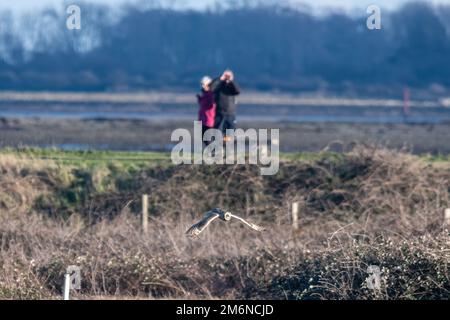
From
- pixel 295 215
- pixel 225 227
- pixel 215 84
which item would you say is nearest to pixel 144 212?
pixel 225 227

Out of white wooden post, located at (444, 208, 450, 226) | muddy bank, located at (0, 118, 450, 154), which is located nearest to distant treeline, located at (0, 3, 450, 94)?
muddy bank, located at (0, 118, 450, 154)

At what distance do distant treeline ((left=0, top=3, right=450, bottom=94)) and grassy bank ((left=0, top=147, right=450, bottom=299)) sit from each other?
43479 millimetres

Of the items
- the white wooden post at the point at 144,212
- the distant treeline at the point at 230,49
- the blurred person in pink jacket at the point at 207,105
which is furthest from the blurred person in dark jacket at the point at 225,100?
the distant treeline at the point at 230,49

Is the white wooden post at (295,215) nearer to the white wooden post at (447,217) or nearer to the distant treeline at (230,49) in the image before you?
the white wooden post at (447,217)

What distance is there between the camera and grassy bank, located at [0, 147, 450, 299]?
13.9m

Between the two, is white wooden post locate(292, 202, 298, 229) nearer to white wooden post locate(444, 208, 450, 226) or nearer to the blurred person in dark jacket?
white wooden post locate(444, 208, 450, 226)

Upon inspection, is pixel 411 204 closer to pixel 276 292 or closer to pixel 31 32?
pixel 276 292

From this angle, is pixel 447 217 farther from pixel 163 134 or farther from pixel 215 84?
pixel 163 134

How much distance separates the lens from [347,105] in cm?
5369

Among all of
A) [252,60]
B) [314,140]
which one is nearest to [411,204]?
[314,140]

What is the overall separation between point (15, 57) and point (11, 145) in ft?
162

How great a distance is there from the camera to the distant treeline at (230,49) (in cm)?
6975

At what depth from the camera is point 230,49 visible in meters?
77.9

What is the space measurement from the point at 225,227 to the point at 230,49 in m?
59.2
